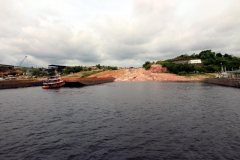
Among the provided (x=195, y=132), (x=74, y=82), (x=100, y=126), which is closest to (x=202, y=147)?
(x=195, y=132)

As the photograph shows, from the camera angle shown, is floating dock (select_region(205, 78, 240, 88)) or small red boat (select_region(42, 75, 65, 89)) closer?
floating dock (select_region(205, 78, 240, 88))

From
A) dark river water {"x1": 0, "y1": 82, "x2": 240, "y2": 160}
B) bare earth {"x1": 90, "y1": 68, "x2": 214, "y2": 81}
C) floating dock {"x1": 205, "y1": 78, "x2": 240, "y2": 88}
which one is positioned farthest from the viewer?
bare earth {"x1": 90, "y1": 68, "x2": 214, "y2": 81}

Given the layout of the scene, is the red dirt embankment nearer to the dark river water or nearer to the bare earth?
the bare earth

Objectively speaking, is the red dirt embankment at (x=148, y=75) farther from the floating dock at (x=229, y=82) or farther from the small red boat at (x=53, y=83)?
the small red boat at (x=53, y=83)

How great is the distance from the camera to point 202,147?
1734 cm

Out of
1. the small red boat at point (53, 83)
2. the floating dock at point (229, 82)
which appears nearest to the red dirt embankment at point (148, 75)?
the floating dock at point (229, 82)

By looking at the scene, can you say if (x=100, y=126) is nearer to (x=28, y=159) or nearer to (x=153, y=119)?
(x=153, y=119)

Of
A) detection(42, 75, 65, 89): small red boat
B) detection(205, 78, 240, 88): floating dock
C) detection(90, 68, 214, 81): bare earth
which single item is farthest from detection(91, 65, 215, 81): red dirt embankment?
detection(42, 75, 65, 89): small red boat

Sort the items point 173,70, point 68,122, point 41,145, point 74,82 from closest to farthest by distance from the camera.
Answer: point 41,145 < point 68,122 < point 74,82 < point 173,70

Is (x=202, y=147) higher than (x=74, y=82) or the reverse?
the reverse

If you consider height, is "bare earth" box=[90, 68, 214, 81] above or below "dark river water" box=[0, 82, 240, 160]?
above

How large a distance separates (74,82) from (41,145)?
84.4 metres

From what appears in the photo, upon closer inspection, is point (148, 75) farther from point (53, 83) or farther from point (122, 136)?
point (122, 136)

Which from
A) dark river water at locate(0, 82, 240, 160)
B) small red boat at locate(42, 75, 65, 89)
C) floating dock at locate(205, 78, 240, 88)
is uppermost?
small red boat at locate(42, 75, 65, 89)
